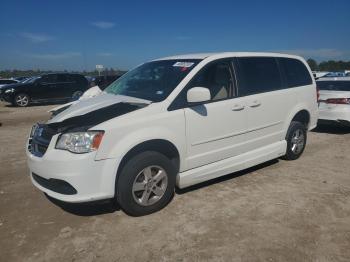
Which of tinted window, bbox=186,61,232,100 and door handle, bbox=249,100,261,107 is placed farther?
door handle, bbox=249,100,261,107

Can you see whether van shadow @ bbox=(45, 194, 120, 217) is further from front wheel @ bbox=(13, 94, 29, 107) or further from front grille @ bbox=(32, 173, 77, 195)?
front wheel @ bbox=(13, 94, 29, 107)

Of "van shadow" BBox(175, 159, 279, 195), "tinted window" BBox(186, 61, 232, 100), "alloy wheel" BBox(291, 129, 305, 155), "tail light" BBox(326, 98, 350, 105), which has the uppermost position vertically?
"tinted window" BBox(186, 61, 232, 100)

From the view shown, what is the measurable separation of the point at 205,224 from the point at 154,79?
Answer: 206cm

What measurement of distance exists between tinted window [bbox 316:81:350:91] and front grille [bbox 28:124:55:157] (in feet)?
24.7

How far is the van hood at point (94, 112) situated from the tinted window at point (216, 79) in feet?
2.71

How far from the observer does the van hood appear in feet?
12.4

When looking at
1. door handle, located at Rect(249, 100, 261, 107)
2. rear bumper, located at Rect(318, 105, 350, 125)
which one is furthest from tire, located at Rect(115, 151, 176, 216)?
rear bumper, located at Rect(318, 105, 350, 125)

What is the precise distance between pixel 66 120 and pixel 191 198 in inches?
73.5

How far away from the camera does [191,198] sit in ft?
15.0

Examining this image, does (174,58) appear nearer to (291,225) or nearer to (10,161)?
(291,225)

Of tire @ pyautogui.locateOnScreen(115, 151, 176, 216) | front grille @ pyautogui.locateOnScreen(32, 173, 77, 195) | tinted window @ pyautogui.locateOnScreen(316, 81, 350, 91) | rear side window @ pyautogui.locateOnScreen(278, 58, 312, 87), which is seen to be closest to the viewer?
front grille @ pyautogui.locateOnScreen(32, 173, 77, 195)

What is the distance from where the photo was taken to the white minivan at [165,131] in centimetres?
364

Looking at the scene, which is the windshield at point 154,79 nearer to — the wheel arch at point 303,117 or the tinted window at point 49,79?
the wheel arch at point 303,117

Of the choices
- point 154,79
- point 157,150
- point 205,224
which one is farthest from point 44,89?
point 205,224
